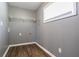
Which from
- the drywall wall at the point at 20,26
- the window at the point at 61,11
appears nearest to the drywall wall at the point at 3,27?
the drywall wall at the point at 20,26

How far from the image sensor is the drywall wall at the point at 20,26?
1490mm

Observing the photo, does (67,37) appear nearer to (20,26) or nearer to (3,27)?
(20,26)

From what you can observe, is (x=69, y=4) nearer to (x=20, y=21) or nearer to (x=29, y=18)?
(x=29, y=18)

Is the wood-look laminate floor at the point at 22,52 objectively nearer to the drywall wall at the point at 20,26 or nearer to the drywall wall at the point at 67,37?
the drywall wall at the point at 20,26

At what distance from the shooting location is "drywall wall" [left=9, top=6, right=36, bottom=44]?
1490 millimetres

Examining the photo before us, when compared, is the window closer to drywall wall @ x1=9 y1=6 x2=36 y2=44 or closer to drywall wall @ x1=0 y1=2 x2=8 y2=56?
drywall wall @ x1=9 y1=6 x2=36 y2=44

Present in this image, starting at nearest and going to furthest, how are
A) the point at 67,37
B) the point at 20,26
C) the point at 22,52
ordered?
the point at 67,37
the point at 20,26
the point at 22,52

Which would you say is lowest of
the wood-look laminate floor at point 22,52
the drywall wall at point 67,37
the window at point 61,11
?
the wood-look laminate floor at point 22,52

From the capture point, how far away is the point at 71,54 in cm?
131

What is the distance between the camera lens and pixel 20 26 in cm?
153

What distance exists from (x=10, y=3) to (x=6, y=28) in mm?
433

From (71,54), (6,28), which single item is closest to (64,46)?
(71,54)

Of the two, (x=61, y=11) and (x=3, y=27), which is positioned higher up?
(x=61, y=11)

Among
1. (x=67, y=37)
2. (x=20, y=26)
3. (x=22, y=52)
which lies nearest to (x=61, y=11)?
(x=67, y=37)
